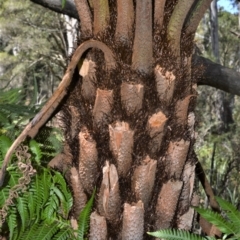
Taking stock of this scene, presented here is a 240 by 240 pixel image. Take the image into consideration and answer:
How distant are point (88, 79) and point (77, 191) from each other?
273 mm

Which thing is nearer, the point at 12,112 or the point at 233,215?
the point at 233,215

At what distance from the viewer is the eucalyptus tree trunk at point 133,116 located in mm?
975

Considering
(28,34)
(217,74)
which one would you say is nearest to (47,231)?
(217,74)

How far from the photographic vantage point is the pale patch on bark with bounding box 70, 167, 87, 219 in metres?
1.04

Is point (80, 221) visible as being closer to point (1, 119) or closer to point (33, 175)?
point (33, 175)

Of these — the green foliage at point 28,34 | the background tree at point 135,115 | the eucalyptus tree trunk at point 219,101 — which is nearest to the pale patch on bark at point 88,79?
the background tree at point 135,115

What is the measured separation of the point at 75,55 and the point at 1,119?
29 cm

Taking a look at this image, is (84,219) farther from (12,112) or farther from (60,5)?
(60,5)

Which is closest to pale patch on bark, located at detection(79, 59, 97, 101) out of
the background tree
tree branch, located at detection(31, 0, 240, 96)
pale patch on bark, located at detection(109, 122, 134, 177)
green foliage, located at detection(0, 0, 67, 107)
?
the background tree

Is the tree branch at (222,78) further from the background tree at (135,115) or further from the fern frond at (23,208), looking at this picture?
the fern frond at (23,208)

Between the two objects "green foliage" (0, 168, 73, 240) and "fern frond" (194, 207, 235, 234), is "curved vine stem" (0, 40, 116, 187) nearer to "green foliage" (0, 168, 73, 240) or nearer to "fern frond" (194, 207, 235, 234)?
"green foliage" (0, 168, 73, 240)

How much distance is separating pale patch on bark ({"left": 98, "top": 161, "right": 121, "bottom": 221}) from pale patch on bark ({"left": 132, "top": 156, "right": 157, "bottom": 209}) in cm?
4

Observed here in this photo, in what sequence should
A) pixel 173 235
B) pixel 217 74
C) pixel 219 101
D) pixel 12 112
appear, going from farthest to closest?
pixel 219 101
pixel 217 74
pixel 12 112
pixel 173 235

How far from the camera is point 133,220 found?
0.98 metres
